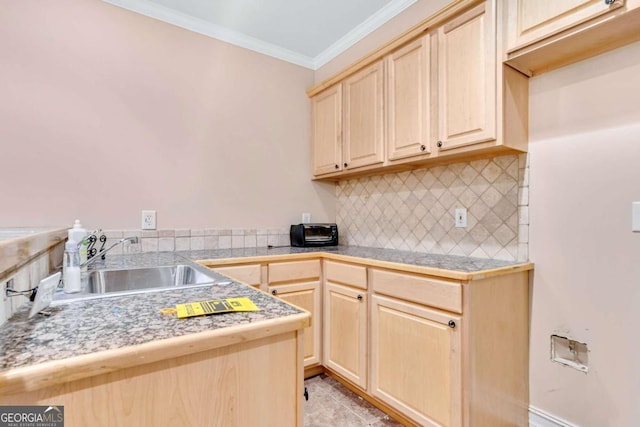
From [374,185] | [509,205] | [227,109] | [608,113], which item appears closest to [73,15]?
[227,109]

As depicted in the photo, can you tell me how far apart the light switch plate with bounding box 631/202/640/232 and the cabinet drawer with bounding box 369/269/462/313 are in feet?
2.48

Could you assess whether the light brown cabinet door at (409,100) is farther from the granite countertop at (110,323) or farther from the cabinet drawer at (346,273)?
the granite countertop at (110,323)

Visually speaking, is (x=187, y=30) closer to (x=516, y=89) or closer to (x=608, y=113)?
Answer: (x=516, y=89)

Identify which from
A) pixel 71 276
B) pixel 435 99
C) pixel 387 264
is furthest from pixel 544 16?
pixel 71 276

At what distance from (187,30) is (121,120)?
0.82 metres

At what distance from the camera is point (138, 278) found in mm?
1641

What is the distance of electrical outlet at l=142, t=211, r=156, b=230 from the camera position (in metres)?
2.20

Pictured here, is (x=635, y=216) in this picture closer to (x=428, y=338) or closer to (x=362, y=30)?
(x=428, y=338)

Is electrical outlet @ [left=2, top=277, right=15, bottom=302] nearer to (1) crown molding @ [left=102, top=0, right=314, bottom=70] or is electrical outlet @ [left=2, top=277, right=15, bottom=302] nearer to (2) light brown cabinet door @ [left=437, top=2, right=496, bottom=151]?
(2) light brown cabinet door @ [left=437, top=2, right=496, bottom=151]

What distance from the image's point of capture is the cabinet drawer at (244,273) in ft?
6.41

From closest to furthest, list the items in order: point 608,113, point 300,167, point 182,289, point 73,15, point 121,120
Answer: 1. point 182,289
2. point 608,113
3. point 73,15
4. point 121,120
5. point 300,167

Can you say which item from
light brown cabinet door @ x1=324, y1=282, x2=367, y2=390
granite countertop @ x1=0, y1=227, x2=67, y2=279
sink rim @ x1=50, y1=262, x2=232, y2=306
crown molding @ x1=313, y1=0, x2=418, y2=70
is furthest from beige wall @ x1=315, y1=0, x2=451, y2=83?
granite countertop @ x1=0, y1=227, x2=67, y2=279

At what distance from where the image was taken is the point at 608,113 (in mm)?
1469

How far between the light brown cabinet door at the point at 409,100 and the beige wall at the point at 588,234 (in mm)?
541
